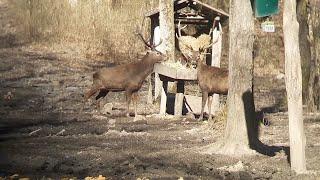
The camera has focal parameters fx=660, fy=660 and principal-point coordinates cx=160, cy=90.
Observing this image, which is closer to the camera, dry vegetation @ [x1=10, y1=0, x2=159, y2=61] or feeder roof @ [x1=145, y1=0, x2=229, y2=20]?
feeder roof @ [x1=145, y1=0, x2=229, y2=20]

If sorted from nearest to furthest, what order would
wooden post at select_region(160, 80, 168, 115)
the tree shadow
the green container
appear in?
the green container → the tree shadow → wooden post at select_region(160, 80, 168, 115)

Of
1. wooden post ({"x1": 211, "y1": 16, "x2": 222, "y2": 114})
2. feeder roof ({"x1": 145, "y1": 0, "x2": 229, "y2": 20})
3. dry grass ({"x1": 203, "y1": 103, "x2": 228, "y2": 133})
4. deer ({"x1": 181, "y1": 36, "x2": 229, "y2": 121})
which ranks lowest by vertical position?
dry grass ({"x1": 203, "y1": 103, "x2": 228, "y2": 133})

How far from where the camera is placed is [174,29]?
59.4 feet

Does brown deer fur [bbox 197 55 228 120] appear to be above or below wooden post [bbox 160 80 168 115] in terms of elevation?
above

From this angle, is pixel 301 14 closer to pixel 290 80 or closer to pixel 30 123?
pixel 30 123

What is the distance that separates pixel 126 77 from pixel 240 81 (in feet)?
20.1

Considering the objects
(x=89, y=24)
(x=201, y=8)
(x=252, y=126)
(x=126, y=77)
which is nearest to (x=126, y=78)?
(x=126, y=77)

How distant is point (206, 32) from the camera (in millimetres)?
18188

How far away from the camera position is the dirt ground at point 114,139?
9156mm

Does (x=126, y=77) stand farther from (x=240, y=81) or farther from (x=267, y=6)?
(x=267, y=6)

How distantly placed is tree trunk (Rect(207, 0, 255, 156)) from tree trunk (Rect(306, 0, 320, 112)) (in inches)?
261

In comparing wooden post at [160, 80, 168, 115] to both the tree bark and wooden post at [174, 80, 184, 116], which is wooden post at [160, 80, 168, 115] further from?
the tree bark

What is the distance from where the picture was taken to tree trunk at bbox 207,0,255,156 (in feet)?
34.1

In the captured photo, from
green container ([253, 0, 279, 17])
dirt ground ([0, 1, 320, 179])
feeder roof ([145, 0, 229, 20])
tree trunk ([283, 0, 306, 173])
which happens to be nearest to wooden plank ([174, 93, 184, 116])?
dirt ground ([0, 1, 320, 179])
